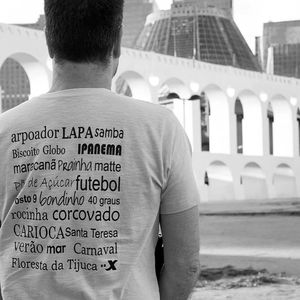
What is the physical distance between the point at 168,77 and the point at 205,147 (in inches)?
76.3

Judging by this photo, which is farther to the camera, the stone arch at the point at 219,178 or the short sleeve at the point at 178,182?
→ the stone arch at the point at 219,178

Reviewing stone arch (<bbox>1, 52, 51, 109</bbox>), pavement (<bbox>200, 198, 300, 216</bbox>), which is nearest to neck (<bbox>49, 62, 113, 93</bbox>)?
pavement (<bbox>200, 198, 300, 216</bbox>)

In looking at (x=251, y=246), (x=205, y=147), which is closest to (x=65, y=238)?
(x=251, y=246)

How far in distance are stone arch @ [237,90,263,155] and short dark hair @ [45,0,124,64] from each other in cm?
1367

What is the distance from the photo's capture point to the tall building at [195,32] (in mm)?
9820

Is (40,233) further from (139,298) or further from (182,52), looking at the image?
(182,52)

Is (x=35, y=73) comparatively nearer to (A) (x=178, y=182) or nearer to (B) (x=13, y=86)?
(B) (x=13, y=86)

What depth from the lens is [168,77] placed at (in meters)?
12.9

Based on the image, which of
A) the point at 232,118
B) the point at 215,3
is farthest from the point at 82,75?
the point at 232,118

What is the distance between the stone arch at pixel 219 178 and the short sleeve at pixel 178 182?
41.8 feet

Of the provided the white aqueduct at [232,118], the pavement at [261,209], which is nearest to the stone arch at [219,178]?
the white aqueduct at [232,118]

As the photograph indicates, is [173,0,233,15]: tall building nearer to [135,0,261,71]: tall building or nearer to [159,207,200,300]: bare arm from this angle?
[135,0,261,71]: tall building

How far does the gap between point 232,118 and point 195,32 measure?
219 cm

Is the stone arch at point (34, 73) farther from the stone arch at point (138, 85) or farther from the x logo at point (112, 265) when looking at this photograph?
the x logo at point (112, 265)
